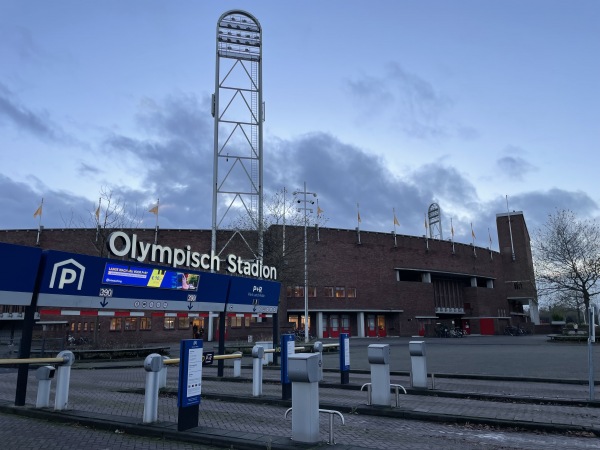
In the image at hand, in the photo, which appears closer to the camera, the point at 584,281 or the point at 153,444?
the point at 153,444

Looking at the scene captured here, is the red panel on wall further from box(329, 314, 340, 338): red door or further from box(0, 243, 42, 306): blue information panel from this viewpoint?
box(0, 243, 42, 306): blue information panel

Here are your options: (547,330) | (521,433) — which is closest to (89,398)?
(521,433)

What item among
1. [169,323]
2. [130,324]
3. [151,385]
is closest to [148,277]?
[151,385]

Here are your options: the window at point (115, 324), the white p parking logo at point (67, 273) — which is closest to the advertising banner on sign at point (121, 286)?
the white p parking logo at point (67, 273)

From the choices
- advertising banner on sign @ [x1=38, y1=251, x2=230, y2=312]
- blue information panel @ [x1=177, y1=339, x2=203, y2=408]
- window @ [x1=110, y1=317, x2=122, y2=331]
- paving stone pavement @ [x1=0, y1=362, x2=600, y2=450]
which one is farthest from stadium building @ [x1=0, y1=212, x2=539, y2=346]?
blue information panel @ [x1=177, y1=339, x2=203, y2=408]

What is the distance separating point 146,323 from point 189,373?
40731mm

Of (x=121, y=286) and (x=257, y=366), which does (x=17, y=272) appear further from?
(x=257, y=366)

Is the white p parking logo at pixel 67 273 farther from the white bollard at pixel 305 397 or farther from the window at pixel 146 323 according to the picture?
the window at pixel 146 323

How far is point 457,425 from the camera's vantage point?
29.1 ft

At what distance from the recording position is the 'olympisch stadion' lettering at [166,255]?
1249cm

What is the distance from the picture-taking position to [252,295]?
17688 millimetres

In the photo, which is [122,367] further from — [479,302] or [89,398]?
[479,302]

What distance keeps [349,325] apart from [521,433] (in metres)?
46.6

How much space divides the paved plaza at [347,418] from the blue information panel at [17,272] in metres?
2.21
